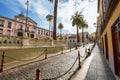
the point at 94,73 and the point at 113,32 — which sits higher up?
the point at 113,32

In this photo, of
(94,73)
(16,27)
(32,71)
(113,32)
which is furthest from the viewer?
(16,27)

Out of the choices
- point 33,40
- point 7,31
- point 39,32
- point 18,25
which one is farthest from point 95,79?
point 39,32

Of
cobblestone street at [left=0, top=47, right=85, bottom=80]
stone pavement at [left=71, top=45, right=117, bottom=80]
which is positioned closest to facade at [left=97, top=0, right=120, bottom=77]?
stone pavement at [left=71, top=45, right=117, bottom=80]

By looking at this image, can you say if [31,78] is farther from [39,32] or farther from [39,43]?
[39,32]

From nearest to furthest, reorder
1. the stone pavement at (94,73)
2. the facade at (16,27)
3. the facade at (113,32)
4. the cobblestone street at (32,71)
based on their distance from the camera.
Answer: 1. the facade at (113,32)
2. the stone pavement at (94,73)
3. the cobblestone street at (32,71)
4. the facade at (16,27)

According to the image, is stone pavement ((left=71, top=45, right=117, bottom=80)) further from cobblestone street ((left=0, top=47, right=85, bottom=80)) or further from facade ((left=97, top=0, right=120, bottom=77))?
cobblestone street ((left=0, top=47, right=85, bottom=80))

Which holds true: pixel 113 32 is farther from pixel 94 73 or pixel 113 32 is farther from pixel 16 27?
pixel 16 27

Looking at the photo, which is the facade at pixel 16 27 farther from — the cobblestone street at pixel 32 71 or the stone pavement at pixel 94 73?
the stone pavement at pixel 94 73

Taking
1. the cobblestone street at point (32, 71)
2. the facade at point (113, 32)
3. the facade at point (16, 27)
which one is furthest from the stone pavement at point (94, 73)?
the facade at point (16, 27)

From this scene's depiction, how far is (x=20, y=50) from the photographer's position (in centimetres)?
930

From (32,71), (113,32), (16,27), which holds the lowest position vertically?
(32,71)

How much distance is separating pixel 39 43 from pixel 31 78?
8330 mm

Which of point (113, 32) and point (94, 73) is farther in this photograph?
point (94, 73)

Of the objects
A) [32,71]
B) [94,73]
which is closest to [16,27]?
[32,71]
